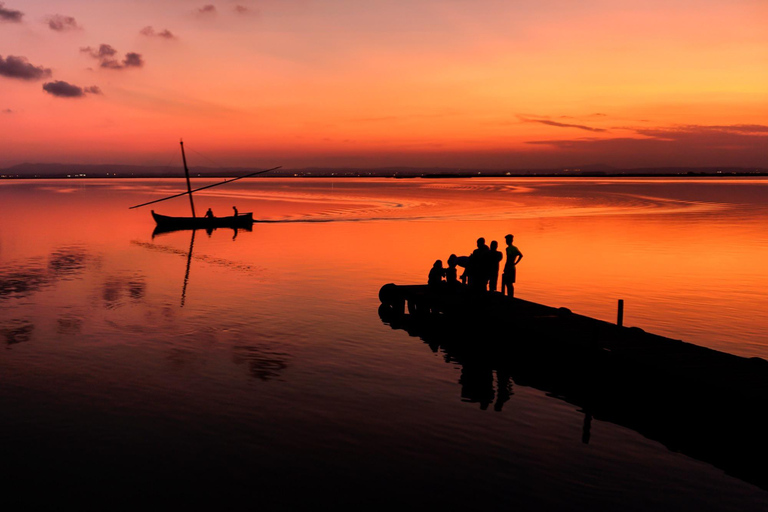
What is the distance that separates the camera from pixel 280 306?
27172mm

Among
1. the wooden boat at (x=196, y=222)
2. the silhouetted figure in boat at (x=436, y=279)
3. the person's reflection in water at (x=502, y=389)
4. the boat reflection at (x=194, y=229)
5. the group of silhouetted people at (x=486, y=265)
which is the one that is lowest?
the boat reflection at (x=194, y=229)

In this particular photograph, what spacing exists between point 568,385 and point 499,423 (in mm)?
3721

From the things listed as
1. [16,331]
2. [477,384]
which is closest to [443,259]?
[477,384]

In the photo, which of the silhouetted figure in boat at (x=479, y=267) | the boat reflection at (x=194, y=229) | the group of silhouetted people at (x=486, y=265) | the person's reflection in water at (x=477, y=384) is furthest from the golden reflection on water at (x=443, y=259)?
the person's reflection in water at (x=477, y=384)

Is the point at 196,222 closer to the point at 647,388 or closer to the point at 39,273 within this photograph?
the point at 39,273

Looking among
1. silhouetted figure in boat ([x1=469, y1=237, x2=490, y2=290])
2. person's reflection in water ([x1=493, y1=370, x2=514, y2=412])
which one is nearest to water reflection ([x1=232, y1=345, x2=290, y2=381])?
person's reflection in water ([x1=493, y1=370, x2=514, y2=412])

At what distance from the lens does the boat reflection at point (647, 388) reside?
42.4 feet

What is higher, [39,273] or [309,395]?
[309,395]

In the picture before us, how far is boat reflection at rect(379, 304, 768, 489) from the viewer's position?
509 inches

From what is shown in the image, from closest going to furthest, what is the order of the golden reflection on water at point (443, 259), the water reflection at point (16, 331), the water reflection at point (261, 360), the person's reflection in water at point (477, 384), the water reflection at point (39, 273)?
the person's reflection in water at point (477, 384) → the water reflection at point (261, 360) → the water reflection at point (16, 331) → the golden reflection on water at point (443, 259) → the water reflection at point (39, 273)

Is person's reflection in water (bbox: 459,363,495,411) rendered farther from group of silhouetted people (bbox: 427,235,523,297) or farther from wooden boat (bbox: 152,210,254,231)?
wooden boat (bbox: 152,210,254,231)

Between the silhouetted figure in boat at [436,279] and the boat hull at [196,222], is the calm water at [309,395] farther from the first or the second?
the boat hull at [196,222]

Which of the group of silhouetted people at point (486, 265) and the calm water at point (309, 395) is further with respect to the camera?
the group of silhouetted people at point (486, 265)

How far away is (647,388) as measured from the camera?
14734 mm
